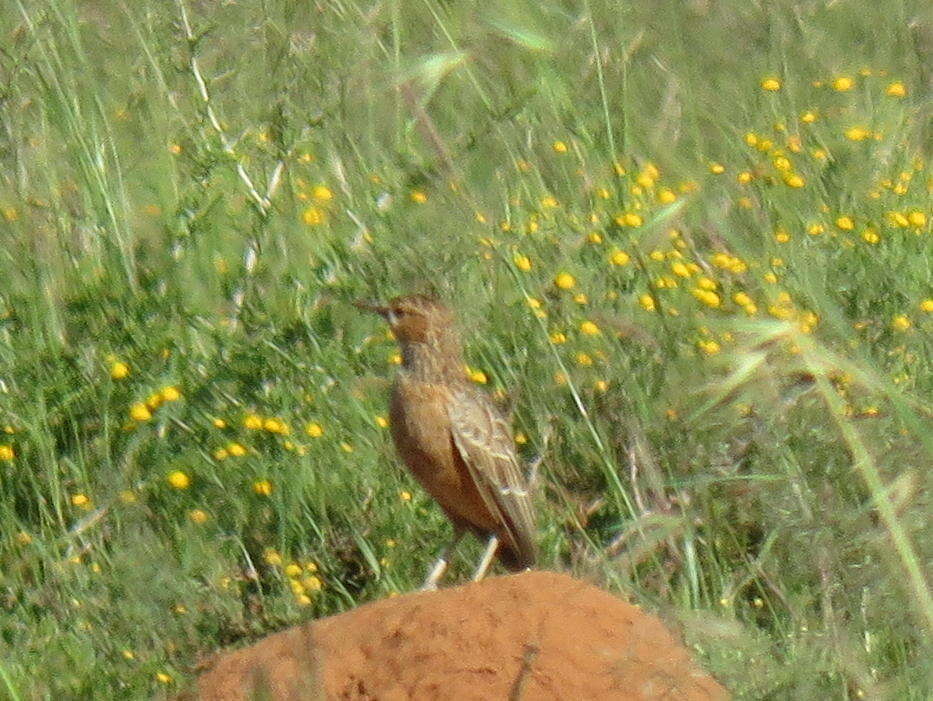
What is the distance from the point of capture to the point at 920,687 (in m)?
4.55

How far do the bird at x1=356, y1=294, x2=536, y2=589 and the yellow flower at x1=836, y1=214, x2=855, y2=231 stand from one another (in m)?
1.72

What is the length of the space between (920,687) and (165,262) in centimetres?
339

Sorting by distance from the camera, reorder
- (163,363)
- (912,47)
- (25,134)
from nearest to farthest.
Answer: (163,363) → (25,134) → (912,47)

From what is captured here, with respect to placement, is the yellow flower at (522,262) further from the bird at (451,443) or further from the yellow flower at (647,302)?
the yellow flower at (647,302)

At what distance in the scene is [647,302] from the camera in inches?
272

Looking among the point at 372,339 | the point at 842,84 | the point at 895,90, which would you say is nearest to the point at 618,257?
the point at 372,339

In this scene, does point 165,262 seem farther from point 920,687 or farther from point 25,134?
point 920,687

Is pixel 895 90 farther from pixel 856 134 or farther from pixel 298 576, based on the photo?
pixel 298 576

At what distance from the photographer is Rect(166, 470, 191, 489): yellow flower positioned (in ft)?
21.0

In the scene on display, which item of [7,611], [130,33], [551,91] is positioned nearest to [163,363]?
[7,611]

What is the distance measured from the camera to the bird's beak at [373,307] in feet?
22.0

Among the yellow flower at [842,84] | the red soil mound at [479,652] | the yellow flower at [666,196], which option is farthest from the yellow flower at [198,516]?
the yellow flower at [842,84]

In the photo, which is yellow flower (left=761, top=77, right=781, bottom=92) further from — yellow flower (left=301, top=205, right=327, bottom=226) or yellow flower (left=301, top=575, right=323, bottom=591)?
yellow flower (left=301, top=575, right=323, bottom=591)

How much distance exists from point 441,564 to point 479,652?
1.52m
